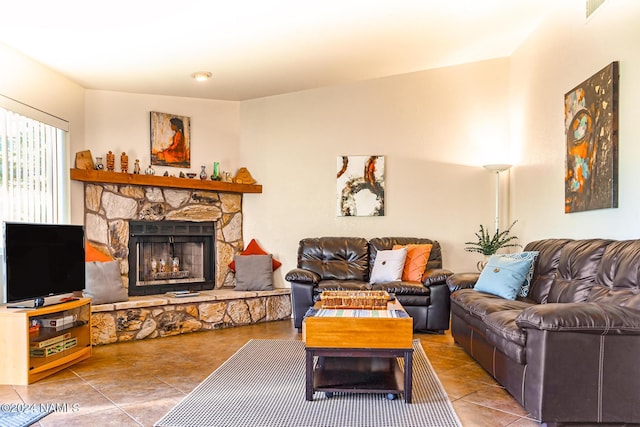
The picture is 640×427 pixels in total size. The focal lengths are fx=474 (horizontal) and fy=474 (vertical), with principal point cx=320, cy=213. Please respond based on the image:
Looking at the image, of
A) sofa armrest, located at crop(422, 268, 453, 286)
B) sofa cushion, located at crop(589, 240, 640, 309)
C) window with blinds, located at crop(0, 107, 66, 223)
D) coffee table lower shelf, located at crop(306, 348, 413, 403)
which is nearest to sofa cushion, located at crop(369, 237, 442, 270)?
sofa armrest, located at crop(422, 268, 453, 286)

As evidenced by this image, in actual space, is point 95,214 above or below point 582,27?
below

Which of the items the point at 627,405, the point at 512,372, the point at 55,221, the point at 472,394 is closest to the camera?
the point at 627,405

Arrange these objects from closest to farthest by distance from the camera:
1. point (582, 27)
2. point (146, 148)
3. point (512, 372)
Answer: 1. point (512, 372)
2. point (582, 27)
3. point (146, 148)

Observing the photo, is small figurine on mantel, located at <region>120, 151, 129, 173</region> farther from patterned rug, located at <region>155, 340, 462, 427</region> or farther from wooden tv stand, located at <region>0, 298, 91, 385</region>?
patterned rug, located at <region>155, 340, 462, 427</region>

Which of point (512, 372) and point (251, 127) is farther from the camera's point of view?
point (251, 127)

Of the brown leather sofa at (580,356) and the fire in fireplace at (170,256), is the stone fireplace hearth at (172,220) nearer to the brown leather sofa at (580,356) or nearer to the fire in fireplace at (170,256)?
the fire in fireplace at (170,256)

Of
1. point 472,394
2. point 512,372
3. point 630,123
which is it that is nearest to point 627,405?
point 512,372

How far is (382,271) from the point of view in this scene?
5008 mm

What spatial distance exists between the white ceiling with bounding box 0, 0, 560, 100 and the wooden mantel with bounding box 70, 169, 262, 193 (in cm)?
94

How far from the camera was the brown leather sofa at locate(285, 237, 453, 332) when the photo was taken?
4.62m

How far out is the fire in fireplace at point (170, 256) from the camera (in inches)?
199

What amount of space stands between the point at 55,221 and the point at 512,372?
4072mm

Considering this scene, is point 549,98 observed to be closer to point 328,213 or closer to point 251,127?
point 328,213

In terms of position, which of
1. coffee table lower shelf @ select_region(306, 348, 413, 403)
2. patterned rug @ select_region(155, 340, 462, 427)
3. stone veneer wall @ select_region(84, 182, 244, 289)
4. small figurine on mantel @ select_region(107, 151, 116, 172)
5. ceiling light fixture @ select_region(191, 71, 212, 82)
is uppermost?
ceiling light fixture @ select_region(191, 71, 212, 82)
